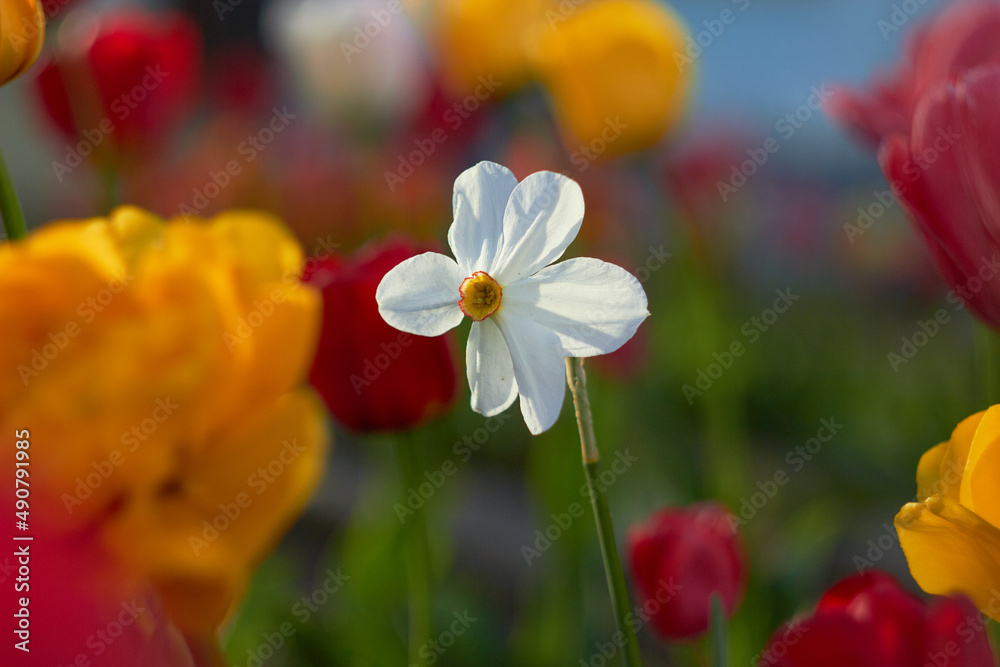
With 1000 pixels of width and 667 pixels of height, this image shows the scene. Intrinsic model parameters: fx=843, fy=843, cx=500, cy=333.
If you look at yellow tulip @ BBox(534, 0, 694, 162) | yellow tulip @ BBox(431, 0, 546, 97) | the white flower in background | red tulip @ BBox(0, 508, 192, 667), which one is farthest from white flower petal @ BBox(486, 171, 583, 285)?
the white flower in background

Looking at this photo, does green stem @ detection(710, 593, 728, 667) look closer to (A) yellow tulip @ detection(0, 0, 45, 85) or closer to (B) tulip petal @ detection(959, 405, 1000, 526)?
(B) tulip petal @ detection(959, 405, 1000, 526)

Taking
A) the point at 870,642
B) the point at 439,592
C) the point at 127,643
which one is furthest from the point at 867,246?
the point at 127,643

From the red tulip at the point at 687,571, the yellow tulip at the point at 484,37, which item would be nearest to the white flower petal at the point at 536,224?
the red tulip at the point at 687,571

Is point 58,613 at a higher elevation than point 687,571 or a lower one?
higher

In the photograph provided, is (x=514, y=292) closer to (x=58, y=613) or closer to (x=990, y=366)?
(x=58, y=613)

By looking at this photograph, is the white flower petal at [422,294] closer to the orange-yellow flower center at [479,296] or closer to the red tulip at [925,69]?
the orange-yellow flower center at [479,296]

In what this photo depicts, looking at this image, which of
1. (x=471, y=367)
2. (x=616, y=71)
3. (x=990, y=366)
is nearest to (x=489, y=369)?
(x=471, y=367)

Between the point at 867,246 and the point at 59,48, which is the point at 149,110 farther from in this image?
the point at 867,246
